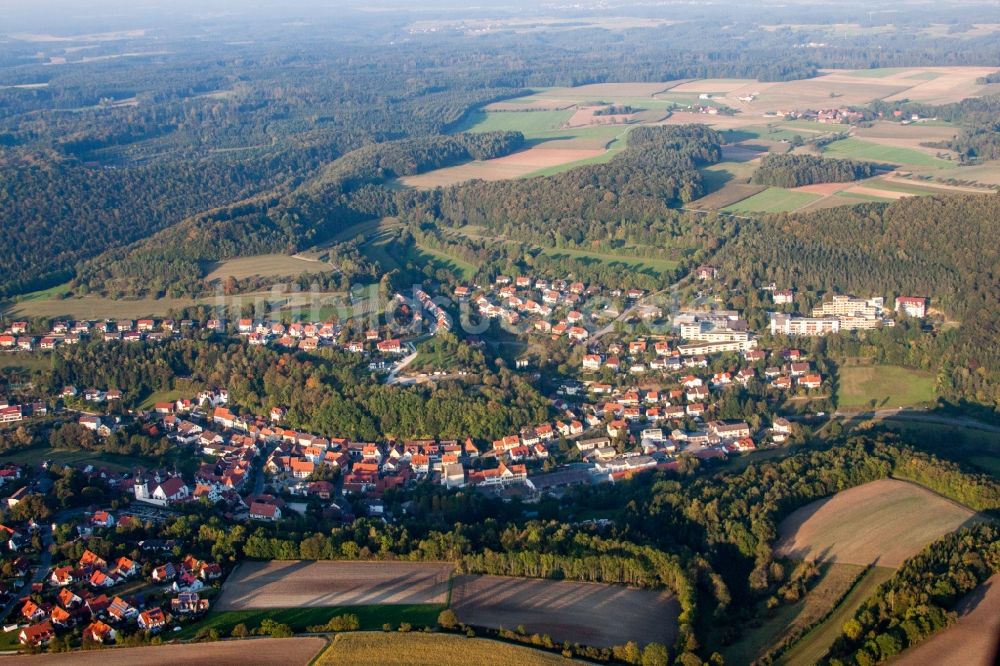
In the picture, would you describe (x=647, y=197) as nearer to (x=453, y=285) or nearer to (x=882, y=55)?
(x=453, y=285)

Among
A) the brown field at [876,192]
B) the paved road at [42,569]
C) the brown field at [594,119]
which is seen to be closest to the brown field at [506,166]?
the brown field at [594,119]

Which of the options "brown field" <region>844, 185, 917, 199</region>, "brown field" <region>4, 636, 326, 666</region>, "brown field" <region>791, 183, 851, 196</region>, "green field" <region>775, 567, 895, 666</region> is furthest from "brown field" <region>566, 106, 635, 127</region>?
"brown field" <region>4, 636, 326, 666</region>

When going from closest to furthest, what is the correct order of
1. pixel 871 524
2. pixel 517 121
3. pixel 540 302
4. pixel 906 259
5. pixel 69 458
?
1. pixel 871 524
2. pixel 69 458
3. pixel 906 259
4. pixel 540 302
5. pixel 517 121

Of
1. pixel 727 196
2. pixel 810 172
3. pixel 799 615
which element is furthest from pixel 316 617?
pixel 810 172

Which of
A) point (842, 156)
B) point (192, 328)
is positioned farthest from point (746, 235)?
point (192, 328)

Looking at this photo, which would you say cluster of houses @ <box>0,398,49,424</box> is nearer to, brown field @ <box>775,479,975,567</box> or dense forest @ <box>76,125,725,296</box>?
dense forest @ <box>76,125,725,296</box>

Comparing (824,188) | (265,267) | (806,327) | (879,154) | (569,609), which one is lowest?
(569,609)

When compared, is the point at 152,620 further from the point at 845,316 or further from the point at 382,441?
the point at 845,316
